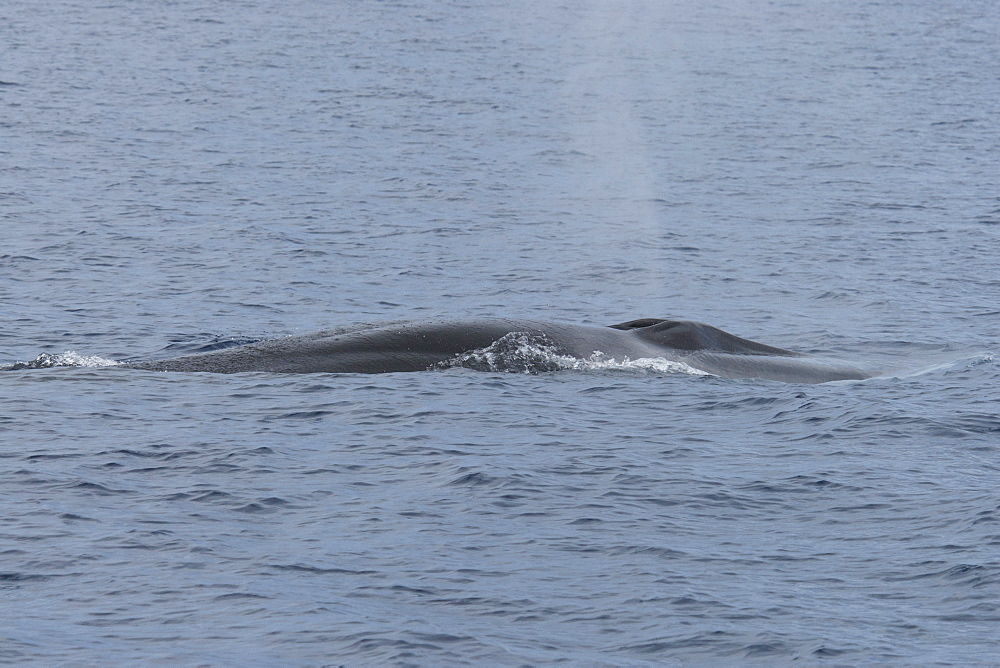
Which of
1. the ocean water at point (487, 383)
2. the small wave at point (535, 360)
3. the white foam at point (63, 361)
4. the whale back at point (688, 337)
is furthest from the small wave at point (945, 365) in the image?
the white foam at point (63, 361)

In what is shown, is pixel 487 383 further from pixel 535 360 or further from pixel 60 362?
pixel 60 362

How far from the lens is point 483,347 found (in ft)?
68.3

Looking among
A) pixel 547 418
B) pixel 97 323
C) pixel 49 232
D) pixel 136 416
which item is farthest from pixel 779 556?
pixel 49 232

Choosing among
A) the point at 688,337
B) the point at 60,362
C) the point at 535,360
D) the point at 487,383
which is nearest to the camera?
the point at 487,383

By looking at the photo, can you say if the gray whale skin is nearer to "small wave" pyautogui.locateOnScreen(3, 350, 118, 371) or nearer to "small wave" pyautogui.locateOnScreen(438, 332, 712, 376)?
"small wave" pyautogui.locateOnScreen(438, 332, 712, 376)

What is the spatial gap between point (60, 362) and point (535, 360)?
6.88m

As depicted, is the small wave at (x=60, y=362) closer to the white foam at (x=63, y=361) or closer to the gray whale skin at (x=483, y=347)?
the white foam at (x=63, y=361)

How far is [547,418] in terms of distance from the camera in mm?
18844

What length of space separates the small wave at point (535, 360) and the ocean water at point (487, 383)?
0.54 feet

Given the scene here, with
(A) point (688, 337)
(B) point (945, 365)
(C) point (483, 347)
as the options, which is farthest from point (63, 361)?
(B) point (945, 365)

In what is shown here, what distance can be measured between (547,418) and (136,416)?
525 cm

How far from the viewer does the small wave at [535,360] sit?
20734mm

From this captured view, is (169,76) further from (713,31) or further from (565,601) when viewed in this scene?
(565,601)

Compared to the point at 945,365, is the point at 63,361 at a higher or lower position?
higher
